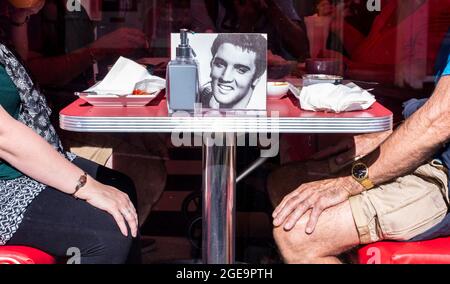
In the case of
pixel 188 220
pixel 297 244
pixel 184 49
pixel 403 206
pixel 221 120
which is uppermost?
pixel 184 49

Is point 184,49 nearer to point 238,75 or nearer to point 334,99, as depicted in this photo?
point 238,75

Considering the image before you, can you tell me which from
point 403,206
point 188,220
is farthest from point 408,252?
point 188,220

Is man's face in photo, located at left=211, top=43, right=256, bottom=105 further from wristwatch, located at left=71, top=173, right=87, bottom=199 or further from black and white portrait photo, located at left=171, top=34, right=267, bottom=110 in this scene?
wristwatch, located at left=71, top=173, right=87, bottom=199

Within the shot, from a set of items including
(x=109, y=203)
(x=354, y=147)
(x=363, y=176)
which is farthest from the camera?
(x=354, y=147)

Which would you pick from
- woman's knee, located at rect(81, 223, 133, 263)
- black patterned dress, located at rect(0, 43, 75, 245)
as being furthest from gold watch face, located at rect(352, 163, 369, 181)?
black patterned dress, located at rect(0, 43, 75, 245)

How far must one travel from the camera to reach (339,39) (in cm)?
334

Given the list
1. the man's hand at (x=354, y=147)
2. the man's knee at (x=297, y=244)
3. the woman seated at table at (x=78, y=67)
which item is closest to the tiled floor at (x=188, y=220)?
the woman seated at table at (x=78, y=67)

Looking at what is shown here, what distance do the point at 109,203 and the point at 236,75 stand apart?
0.52m

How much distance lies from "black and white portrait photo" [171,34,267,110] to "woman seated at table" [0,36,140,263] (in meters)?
0.42

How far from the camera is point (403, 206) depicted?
2074 millimetres

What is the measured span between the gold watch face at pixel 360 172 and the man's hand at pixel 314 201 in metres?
0.02

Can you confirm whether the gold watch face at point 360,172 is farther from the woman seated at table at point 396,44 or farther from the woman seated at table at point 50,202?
the woman seated at table at point 396,44
